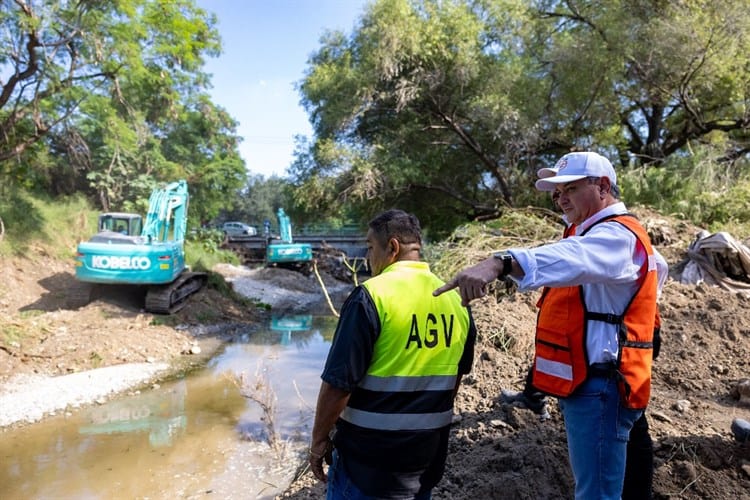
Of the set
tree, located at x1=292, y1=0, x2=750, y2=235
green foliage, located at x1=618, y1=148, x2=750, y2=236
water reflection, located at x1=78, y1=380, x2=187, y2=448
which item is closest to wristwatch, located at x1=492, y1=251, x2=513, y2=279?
water reflection, located at x1=78, y1=380, x2=187, y2=448

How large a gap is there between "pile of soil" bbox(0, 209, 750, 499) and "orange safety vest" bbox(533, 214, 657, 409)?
1.32 metres

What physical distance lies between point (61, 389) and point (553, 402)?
6.36 m

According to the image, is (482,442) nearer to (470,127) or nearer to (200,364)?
(200,364)

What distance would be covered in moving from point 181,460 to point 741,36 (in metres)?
10.7

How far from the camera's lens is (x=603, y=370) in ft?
5.95

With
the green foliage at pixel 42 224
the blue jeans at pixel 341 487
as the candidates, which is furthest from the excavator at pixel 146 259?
the blue jeans at pixel 341 487

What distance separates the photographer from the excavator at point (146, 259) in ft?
33.3

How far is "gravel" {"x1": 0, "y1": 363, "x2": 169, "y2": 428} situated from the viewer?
6.14 meters

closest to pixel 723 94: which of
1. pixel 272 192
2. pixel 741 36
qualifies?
pixel 741 36

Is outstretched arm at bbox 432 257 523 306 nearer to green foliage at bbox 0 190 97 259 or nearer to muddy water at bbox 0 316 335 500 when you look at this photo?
muddy water at bbox 0 316 335 500

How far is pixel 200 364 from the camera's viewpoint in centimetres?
869

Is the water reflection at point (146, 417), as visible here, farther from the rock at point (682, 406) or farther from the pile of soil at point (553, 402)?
the rock at point (682, 406)

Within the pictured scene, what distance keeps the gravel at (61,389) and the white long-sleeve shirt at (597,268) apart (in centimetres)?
657

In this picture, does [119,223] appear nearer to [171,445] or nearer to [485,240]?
[171,445]
